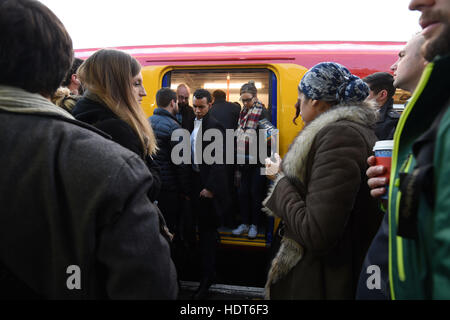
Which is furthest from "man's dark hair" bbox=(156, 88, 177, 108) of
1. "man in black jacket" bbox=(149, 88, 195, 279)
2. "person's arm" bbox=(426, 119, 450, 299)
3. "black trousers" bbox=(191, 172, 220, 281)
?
"person's arm" bbox=(426, 119, 450, 299)

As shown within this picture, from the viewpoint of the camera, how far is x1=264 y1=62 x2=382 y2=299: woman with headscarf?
117cm

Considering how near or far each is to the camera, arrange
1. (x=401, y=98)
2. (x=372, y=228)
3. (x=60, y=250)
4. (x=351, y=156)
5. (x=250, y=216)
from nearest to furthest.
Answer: (x=60, y=250)
(x=351, y=156)
(x=372, y=228)
(x=401, y=98)
(x=250, y=216)

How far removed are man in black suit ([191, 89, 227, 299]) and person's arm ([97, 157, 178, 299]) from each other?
1985 millimetres

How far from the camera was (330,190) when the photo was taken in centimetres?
116

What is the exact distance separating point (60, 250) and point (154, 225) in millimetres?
245

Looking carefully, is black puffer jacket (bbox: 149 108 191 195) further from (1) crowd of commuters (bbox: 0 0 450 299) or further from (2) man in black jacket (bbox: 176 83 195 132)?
(1) crowd of commuters (bbox: 0 0 450 299)

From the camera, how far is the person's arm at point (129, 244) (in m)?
0.71

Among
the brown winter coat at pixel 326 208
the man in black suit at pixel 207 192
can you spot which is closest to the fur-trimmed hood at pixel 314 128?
the brown winter coat at pixel 326 208

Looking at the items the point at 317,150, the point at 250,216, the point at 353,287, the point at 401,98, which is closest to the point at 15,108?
the point at 317,150

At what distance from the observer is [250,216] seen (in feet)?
11.5

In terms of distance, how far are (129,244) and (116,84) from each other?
1033mm

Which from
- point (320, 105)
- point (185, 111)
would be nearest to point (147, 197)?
point (320, 105)

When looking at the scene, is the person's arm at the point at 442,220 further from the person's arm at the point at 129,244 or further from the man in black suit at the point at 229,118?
the man in black suit at the point at 229,118

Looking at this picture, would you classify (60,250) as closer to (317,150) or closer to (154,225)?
(154,225)
